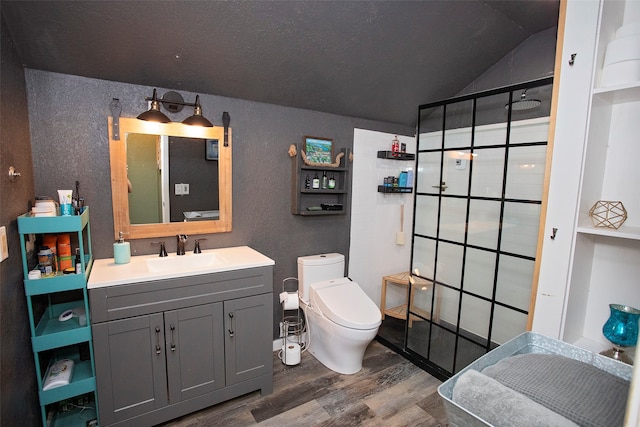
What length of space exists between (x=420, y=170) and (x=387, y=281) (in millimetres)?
1282

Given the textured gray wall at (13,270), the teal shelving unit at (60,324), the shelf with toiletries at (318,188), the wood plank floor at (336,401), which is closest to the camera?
the textured gray wall at (13,270)

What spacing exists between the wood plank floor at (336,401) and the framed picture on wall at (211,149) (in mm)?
1710

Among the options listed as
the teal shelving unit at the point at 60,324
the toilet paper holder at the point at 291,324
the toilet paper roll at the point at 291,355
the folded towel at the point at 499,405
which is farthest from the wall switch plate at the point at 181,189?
the folded towel at the point at 499,405

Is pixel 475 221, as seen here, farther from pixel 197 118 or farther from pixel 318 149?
pixel 197 118

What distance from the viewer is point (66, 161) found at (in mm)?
1896

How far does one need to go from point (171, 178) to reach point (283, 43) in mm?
1193

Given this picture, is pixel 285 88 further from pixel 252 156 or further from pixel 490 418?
pixel 490 418

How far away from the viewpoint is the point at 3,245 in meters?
1.30

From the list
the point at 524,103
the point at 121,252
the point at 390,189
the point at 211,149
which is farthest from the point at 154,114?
the point at 524,103

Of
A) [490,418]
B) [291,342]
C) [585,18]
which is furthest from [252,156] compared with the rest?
[490,418]

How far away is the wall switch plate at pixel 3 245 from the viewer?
1.28 metres

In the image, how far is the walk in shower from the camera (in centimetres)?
191

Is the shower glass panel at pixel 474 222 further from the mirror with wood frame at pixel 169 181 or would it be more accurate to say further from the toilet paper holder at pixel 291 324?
the mirror with wood frame at pixel 169 181

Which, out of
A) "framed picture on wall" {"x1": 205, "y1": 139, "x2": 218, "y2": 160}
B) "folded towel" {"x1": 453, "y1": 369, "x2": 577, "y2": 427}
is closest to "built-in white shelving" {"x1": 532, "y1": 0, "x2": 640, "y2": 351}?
"folded towel" {"x1": 453, "y1": 369, "x2": 577, "y2": 427}
